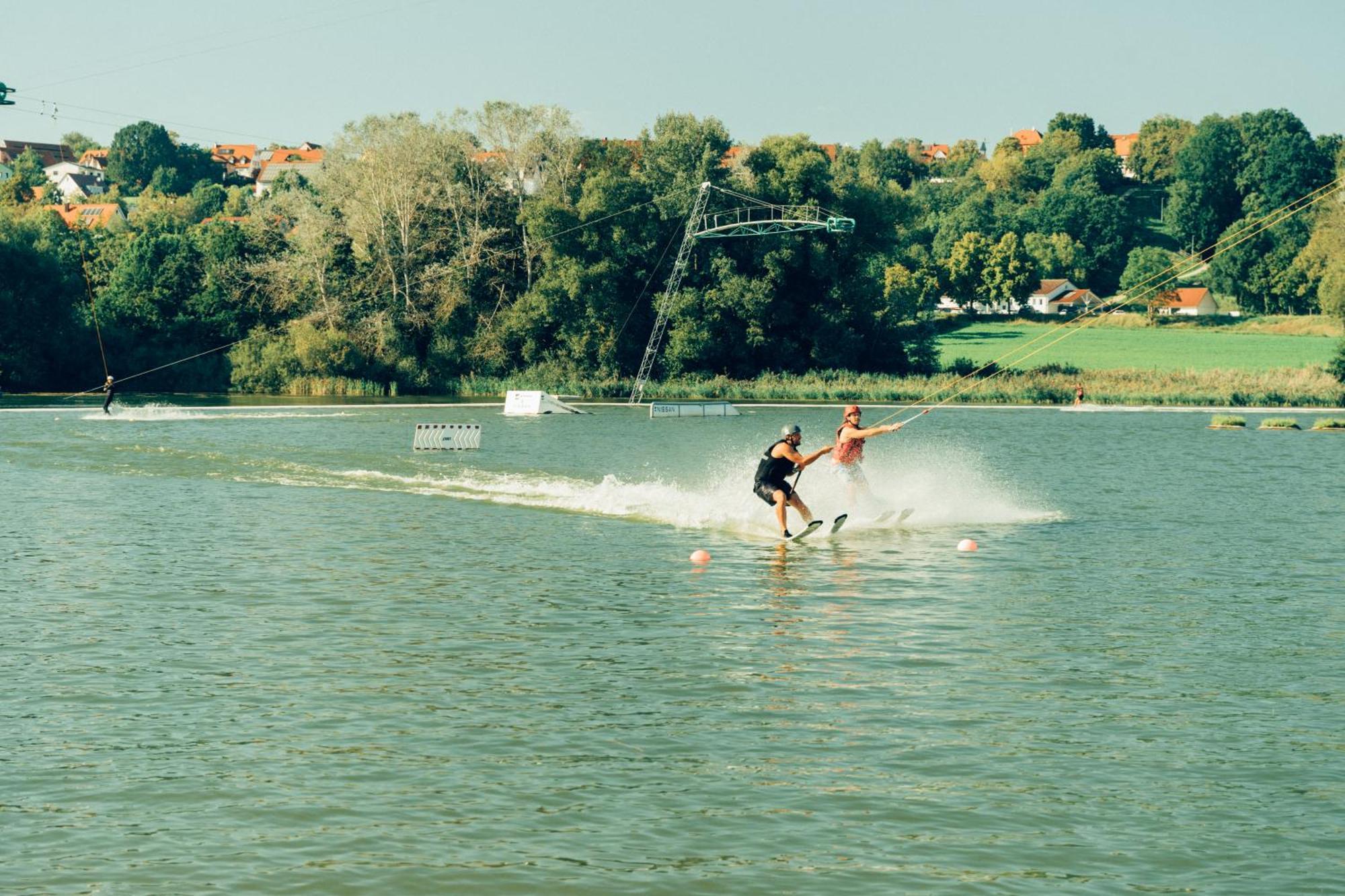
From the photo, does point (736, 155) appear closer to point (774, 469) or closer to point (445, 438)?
point (445, 438)

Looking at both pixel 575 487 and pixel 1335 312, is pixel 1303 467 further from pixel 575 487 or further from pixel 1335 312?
pixel 1335 312

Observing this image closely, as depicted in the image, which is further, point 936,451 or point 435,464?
point 936,451

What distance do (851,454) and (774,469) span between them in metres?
2.50

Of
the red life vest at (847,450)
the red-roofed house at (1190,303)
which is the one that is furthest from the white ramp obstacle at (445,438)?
the red-roofed house at (1190,303)

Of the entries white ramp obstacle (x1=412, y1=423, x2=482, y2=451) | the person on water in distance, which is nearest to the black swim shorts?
the person on water in distance

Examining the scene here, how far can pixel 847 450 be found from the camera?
32.2 meters

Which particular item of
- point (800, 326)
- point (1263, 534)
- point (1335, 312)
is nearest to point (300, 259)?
point (800, 326)

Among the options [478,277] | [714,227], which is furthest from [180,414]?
[714,227]

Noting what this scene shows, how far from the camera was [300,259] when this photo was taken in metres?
107

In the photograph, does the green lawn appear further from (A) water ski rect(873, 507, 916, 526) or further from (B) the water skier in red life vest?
(B) the water skier in red life vest

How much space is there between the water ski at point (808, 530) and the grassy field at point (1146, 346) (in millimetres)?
86624

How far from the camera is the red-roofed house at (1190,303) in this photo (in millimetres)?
183038

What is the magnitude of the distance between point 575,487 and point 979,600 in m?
20.5

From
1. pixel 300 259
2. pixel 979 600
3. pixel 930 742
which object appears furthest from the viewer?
pixel 300 259
